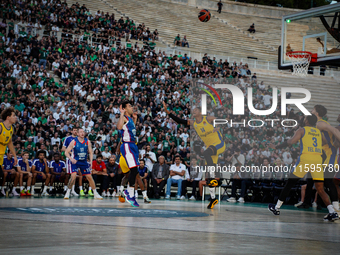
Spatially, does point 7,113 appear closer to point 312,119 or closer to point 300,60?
point 312,119

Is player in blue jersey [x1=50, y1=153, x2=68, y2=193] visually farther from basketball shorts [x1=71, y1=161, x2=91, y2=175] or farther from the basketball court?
the basketball court

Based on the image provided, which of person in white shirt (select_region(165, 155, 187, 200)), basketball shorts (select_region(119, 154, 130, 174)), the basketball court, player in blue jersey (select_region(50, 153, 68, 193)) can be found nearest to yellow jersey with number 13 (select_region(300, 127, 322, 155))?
the basketball court

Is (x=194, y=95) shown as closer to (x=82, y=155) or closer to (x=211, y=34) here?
(x=82, y=155)

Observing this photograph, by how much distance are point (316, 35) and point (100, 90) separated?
36.0ft

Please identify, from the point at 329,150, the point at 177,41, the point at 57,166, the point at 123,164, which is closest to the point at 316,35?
the point at 329,150

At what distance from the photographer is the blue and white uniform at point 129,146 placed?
31.3 ft

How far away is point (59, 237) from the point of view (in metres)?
4.24

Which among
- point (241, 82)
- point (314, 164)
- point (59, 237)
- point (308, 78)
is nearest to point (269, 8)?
point (308, 78)

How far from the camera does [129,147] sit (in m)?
9.61

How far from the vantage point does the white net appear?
14653mm

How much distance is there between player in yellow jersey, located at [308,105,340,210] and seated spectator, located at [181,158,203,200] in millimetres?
6689

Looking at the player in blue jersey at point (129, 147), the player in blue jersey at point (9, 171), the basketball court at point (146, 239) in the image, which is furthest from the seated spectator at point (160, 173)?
the basketball court at point (146, 239)

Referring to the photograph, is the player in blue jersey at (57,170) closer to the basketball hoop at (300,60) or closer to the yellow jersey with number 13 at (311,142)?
the basketball hoop at (300,60)

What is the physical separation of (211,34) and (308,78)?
1068 centimetres
